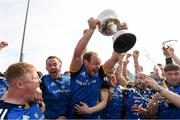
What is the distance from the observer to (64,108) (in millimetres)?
6141

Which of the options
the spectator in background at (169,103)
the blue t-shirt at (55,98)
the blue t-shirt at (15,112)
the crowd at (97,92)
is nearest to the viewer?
the blue t-shirt at (15,112)

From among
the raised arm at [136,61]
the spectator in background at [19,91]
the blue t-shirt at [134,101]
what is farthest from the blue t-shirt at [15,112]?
the raised arm at [136,61]

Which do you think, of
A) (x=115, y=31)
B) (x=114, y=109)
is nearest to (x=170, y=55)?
(x=114, y=109)

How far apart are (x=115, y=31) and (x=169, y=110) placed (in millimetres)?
1615

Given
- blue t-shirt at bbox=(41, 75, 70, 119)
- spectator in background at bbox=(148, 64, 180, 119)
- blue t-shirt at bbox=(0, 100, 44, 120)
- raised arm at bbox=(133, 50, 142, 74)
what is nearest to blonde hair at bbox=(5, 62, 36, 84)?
blue t-shirt at bbox=(0, 100, 44, 120)

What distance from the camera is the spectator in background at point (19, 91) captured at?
146 inches

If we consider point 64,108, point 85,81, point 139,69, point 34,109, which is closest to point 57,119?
point 64,108

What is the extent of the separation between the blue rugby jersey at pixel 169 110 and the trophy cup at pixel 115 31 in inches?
48.2

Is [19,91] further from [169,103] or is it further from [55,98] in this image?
[169,103]

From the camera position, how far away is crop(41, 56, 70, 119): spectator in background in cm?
614

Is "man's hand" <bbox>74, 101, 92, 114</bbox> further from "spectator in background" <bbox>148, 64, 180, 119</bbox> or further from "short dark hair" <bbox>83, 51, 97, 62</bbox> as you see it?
"spectator in background" <bbox>148, 64, 180, 119</bbox>

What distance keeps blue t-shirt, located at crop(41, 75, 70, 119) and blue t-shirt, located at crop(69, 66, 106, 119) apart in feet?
0.46

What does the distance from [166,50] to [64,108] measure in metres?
2.33

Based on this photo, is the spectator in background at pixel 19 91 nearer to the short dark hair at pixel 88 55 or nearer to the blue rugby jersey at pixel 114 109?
the short dark hair at pixel 88 55
